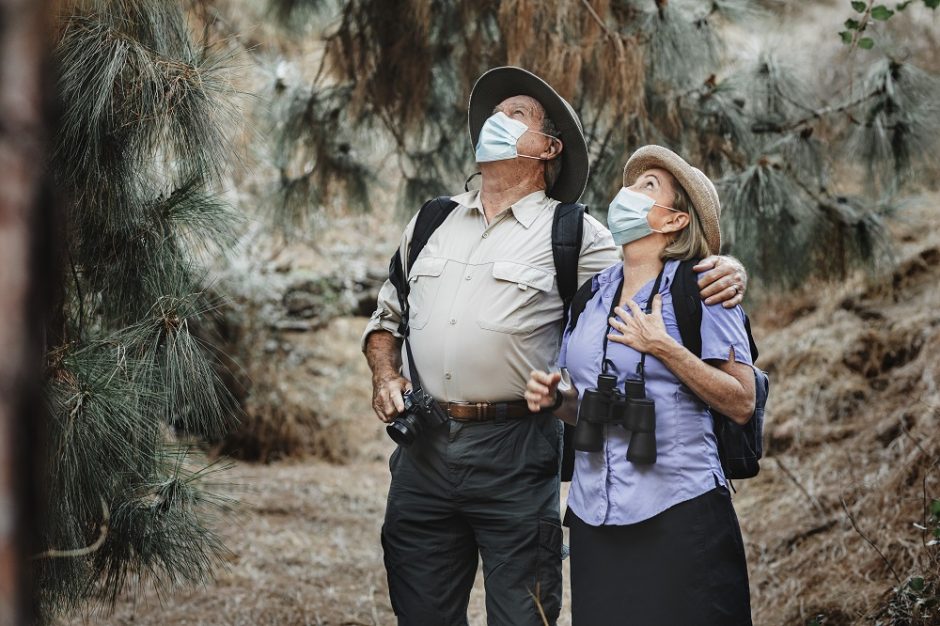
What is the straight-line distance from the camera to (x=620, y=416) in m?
1.93

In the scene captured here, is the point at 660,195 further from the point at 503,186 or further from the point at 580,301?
the point at 503,186

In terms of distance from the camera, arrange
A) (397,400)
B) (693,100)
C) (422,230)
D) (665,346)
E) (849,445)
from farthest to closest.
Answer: (849,445)
(693,100)
(422,230)
(397,400)
(665,346)

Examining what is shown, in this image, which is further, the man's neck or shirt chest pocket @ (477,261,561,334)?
the man's neck

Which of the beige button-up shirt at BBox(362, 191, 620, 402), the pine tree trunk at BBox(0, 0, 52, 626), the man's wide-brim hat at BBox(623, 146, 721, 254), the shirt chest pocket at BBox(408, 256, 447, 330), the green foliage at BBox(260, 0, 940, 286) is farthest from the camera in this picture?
the green foliage at BBox(260, 0, 940, 286)

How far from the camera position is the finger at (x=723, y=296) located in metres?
1.96

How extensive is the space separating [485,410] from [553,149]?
0.81 metres

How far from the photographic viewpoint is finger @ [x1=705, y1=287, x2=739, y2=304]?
196 centimetres

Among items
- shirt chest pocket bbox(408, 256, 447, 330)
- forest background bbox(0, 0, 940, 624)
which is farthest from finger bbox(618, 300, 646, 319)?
forest background bbox(0, 0, 940, 624)

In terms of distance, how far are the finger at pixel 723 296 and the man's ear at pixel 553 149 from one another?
2.67 feet

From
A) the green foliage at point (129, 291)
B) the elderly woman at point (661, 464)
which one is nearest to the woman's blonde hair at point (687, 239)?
the elderly woman at point (661, 464)

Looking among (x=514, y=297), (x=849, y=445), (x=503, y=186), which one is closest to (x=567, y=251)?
(x=514, y=297)

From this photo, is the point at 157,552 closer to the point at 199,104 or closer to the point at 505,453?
the point at 505,453

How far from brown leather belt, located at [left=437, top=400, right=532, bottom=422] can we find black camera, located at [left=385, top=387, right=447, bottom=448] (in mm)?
34

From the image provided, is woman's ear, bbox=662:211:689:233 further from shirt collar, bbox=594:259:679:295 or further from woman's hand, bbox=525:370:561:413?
woman's hand, bbox=525:370:561:413
